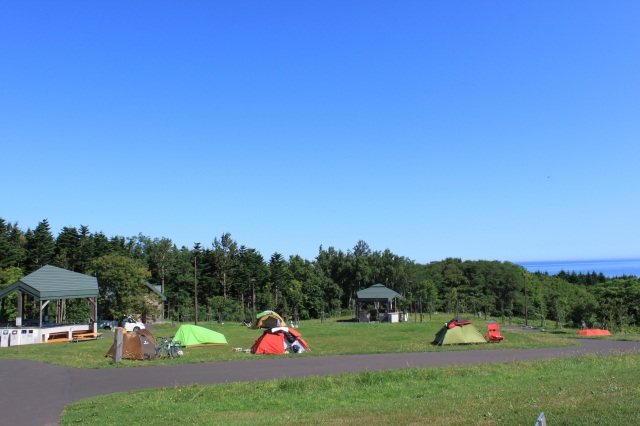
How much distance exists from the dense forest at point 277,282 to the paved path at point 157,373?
2486 cm

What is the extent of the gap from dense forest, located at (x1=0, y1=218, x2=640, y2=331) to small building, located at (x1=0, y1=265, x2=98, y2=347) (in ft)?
18.1

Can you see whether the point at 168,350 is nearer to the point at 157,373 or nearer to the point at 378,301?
the point at 157,373

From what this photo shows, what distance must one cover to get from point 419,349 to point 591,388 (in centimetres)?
1502

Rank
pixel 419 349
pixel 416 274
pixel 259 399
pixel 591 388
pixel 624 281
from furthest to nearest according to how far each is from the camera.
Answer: pixel 416 274 → pixel 624 281 → pixel 419 349 → pixel 259 399 → pixel 591 388

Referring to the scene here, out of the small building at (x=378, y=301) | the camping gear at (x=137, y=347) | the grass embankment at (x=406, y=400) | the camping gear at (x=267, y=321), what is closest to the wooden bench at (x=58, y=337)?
the camping gear at (x=137, y=347)

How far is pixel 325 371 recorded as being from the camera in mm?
18578

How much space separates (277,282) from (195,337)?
4139 cm

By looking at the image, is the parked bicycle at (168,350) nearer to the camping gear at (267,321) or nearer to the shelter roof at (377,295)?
the camping gear at (267,321)

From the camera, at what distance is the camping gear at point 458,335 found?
28141mm

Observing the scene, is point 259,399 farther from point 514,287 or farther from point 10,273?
point 514,287

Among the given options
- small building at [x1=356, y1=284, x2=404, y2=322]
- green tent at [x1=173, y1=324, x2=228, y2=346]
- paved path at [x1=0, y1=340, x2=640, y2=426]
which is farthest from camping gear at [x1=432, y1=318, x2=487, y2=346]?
small building at [x1=356, y1=284, x2=404, y2=322]

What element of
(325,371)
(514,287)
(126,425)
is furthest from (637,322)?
(126,425)

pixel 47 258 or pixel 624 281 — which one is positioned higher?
pixel 47 258

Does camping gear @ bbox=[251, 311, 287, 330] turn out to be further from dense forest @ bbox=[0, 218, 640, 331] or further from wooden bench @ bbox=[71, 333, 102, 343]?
wooden bench @ bbox=[71, 333, 102, 343]
